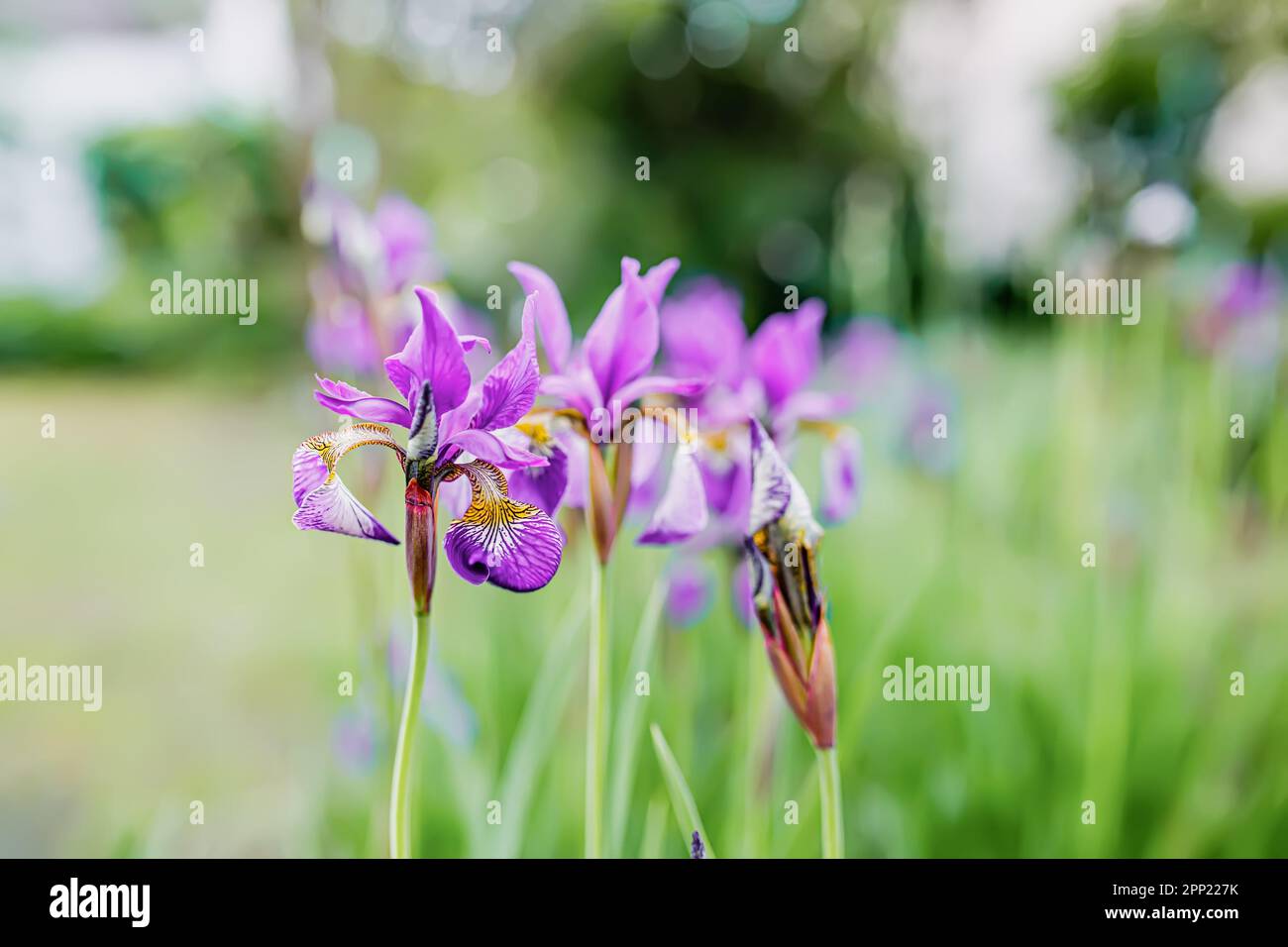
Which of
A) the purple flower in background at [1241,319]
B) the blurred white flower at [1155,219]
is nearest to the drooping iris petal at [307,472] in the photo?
the blurred white flower at [1155,219]

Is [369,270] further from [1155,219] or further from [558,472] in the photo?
[1155,219]

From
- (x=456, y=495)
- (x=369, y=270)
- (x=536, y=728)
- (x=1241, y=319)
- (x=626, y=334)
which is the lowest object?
(x=536, y=728)

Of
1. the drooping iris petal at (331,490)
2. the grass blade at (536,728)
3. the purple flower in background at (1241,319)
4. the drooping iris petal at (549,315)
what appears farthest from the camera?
the purple flower in background at (1241,319)

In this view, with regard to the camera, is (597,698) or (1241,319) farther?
(1241,319)

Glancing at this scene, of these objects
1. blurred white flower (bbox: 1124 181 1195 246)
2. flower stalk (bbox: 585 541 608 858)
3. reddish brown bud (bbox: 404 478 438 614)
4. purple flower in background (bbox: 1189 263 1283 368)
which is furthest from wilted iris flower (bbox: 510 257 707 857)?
purple flower in background (bbox: 1189 263 1283 368)

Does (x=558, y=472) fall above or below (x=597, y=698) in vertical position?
above

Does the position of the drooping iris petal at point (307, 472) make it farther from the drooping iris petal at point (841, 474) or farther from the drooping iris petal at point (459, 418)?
the drooping iris petal at point (841, 474)

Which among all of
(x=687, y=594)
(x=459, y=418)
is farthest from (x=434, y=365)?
(x=687, y=594)
